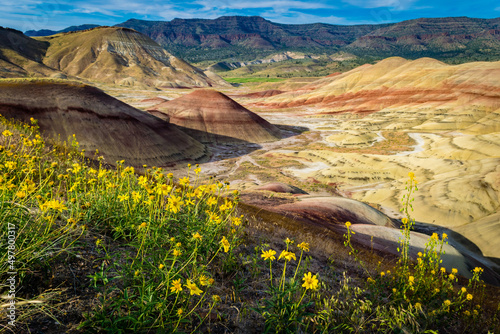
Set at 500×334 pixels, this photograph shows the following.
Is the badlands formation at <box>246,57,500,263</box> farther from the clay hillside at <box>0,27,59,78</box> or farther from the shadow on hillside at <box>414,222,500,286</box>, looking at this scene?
the clay hillside at <box>0,27,59,78</box>

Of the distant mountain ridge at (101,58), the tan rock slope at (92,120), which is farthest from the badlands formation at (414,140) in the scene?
the distant mountain ridge at (101,58)

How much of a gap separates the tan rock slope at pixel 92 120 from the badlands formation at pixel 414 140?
17.9 metres

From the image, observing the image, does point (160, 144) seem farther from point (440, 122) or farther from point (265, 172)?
A: point (440, 122)

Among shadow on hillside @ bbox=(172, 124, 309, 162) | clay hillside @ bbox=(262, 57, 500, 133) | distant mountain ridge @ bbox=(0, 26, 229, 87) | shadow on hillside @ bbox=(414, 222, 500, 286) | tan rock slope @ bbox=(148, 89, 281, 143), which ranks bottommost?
shadow on hillside @ bbox=(414, 222, 500, 286)

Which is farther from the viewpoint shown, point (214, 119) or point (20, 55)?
point (20, 55)

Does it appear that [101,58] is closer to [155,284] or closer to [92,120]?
[92,120]

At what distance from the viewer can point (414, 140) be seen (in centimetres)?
5025

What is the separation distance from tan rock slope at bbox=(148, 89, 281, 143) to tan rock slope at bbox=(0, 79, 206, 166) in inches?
491

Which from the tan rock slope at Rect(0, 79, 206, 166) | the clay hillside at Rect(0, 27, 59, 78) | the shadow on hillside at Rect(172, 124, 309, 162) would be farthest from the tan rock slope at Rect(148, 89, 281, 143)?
the clay hillside at Rect(0, 27, 59, 78)

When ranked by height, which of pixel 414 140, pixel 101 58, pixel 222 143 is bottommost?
pixel 222 143

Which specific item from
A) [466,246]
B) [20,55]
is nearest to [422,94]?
[466,246]

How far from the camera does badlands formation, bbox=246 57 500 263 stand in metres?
23.6

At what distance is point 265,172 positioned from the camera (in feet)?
118

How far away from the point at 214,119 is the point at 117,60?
117890mm
